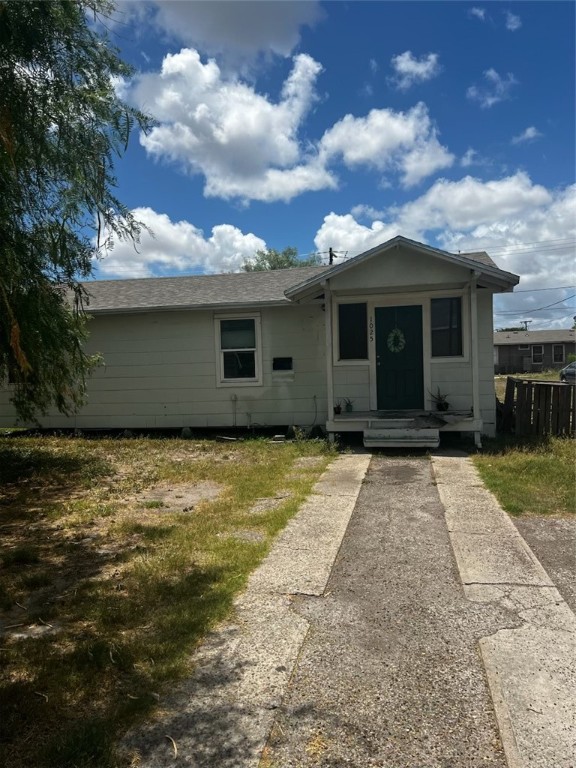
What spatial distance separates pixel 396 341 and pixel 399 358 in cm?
32

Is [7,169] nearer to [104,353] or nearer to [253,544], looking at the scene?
[253,544]

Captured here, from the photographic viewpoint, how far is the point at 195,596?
342cm

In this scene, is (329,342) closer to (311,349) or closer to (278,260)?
(311,349)

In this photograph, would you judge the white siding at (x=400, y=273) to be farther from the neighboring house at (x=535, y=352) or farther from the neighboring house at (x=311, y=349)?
the neighboring house at (x=535, y=352)

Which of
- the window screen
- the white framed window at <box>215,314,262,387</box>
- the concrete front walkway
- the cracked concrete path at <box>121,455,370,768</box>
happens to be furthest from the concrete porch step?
the cracked concrete path at <box>121,455,370,768</box>

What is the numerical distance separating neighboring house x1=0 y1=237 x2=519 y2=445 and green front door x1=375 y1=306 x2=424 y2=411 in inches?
0.7

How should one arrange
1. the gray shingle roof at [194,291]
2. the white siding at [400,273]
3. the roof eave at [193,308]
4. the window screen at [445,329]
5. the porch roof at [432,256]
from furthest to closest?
the gray shingle roof at [194,291] < the roof eave at [193,308] < the window screen at [445,329] < the white siding at [400,273] < the porch roof at [432,256]

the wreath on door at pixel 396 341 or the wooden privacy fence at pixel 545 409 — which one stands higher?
the wreath on door at pixel 396 341

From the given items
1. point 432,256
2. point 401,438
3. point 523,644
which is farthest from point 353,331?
point 523,644

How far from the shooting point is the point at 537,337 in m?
46.8

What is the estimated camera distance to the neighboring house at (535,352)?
148ft

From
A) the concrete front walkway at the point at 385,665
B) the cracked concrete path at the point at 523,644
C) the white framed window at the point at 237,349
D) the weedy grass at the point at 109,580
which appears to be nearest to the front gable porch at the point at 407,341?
the white framed window at the point at 237,349

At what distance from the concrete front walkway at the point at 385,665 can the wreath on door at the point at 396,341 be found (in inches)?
217

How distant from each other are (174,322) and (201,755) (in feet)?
31.7
